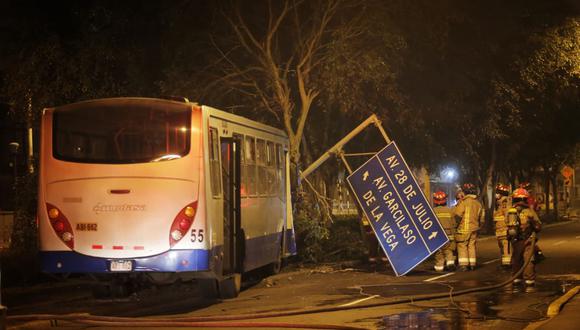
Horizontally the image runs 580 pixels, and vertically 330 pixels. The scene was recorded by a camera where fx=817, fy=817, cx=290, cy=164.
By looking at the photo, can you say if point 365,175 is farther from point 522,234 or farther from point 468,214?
point 522,234

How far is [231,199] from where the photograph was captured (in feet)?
44.7

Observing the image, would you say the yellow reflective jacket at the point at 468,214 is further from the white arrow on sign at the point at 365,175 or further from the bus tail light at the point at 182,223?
the bus tail light at the point at 182,223

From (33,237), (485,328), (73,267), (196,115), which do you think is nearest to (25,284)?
(33,237)

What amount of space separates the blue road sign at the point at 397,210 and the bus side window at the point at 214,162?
462 cm

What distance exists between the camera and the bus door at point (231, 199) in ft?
44.1

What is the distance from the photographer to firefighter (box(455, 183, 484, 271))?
680 inches

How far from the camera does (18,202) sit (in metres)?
18.8

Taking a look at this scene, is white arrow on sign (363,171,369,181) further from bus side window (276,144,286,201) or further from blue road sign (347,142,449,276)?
bus side window (276,144,286,201)

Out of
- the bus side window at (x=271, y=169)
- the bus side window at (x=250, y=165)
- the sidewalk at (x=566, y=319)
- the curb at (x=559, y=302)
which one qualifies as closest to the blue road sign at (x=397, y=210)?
the bus side window at (x=271, y=169)

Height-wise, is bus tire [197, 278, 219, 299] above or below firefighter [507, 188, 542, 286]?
below

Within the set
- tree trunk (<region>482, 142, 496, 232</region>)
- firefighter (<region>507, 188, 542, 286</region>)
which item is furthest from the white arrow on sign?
tree trunk (<region>482, 142, 496, 232</region>)

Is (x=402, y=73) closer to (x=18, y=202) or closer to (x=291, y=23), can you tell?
(x=291, y=23)

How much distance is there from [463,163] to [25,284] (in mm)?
26514

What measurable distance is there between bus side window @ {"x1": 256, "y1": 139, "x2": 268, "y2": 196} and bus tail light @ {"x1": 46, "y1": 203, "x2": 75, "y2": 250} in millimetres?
4673
